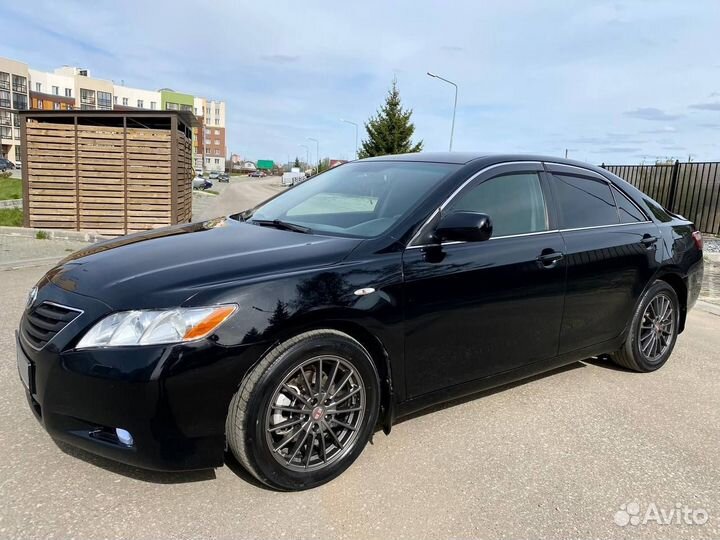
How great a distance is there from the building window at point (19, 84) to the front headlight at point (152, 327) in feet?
354

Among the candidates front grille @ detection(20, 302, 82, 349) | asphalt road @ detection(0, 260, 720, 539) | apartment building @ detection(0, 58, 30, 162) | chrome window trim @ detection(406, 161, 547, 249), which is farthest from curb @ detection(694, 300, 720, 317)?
apartment building @ detection(0, 58, 30, 162)

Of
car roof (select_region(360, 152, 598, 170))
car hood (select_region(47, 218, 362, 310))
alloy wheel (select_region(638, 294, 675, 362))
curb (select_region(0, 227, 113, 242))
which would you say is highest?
car roof (select_region(360, 152, 598, 170))

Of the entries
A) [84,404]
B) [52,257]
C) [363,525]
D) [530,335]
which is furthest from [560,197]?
[52,257]

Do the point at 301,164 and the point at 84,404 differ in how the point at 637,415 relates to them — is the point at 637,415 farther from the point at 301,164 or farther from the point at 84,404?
the point at 301,164

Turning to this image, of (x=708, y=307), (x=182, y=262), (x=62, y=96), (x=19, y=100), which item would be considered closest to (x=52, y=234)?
(x=182, y=262)

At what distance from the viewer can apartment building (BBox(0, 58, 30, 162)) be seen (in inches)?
3516

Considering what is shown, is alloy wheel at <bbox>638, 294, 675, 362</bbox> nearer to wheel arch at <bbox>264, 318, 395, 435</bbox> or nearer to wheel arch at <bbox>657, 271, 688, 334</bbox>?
wheel arch at <bbox>657, 271, 688, 334</bbox>

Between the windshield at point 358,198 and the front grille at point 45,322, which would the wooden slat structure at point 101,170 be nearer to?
the windshield at point 358,198

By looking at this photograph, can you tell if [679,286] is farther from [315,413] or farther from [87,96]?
[87,96]

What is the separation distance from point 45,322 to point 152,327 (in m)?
0.62

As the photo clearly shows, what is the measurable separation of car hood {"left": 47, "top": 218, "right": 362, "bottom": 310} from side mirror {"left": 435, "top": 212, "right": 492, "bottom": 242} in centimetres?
47

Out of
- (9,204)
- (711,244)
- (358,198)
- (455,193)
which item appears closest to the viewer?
(455,193)

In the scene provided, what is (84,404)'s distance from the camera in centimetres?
238

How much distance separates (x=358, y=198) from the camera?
12.1 feet
